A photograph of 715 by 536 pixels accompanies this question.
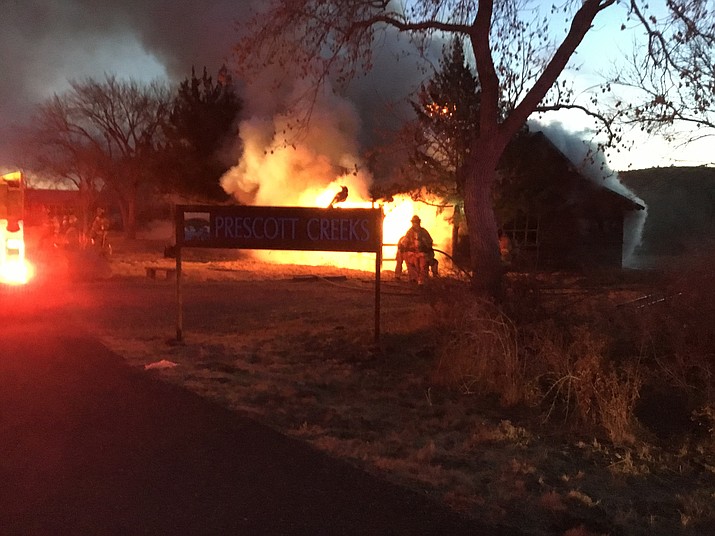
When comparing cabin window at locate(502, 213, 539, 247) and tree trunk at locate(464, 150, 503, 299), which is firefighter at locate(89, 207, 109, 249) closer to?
cabin window at locate(502, 213, 539, 247)

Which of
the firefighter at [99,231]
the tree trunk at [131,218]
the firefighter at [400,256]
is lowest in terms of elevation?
the firefighter at [400,256]

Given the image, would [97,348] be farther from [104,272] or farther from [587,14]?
[104,272]

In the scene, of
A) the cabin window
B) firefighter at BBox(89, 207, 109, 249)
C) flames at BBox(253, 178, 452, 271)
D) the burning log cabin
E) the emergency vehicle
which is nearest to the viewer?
the emergency vehicle

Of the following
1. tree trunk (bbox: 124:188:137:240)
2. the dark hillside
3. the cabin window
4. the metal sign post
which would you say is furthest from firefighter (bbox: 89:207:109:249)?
the dark hillside

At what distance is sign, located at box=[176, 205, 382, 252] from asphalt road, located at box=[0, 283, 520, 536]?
2581 millimetres

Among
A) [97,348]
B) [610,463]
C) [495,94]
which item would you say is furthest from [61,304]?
[610,463]

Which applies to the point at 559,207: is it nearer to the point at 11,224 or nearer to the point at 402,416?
the point at 11,224

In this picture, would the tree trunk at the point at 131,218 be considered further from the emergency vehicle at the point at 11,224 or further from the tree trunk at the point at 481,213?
the tree trunk at the point at 481,213

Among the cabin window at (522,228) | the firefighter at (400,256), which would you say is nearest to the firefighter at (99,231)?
the firefighter at (400,256)

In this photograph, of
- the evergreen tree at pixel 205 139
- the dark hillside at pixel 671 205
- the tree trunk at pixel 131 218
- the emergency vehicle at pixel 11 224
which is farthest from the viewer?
the tree trunk at pixel 131 218

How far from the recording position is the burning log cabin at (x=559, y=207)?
20797 millimetres

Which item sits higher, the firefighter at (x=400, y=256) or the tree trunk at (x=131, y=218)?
the tree trunk at (x=131, y=218)

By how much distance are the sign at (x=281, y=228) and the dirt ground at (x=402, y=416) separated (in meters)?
1.16

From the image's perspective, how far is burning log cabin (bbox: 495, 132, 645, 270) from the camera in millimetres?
20797
